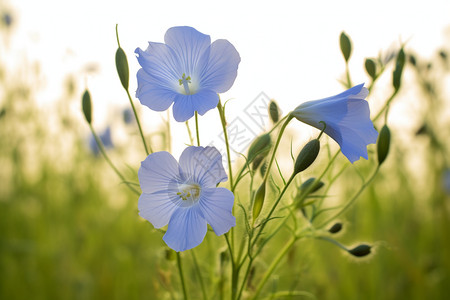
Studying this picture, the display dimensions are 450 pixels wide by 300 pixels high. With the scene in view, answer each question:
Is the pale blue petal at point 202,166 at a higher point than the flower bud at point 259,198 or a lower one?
higher

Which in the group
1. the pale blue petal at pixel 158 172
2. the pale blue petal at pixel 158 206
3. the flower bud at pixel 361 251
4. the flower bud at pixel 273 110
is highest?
the flower bud at pixel 273 110

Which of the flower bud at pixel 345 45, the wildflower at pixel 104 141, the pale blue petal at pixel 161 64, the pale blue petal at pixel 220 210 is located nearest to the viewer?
the pale blue petal at pixel 220 210

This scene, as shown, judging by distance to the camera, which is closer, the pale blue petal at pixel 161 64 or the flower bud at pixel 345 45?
the pale blue petal at pixel 161 64

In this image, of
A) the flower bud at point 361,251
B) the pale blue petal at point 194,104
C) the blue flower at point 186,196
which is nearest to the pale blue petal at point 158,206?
the blue flower at point 186,196

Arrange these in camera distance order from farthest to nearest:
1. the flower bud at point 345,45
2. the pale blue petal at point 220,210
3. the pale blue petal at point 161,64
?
1. the flower bud at point 345,45
2. the pale blue petal at point 161,64
3. the pale blue petal at point 220,210

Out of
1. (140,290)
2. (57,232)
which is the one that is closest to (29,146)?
(57,232)

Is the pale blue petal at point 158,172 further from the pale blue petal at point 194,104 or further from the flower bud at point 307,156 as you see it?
the flower bud at point 307,156
